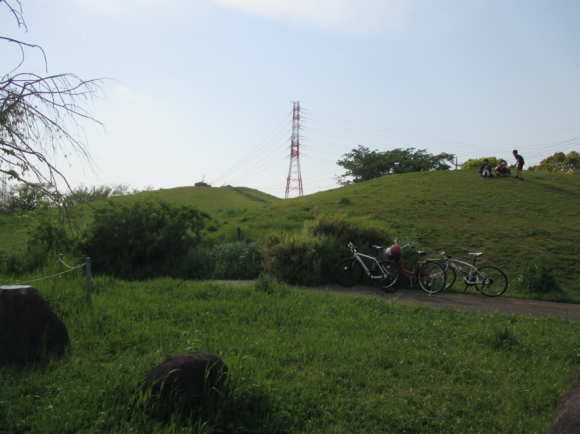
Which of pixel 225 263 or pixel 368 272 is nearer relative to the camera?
pixel 368 272

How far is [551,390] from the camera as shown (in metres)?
4.27

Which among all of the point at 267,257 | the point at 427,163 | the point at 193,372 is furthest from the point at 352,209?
the point at 427,163

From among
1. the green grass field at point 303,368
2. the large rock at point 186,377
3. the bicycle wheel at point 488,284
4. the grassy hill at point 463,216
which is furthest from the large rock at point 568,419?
the grassy hill at point 463,216

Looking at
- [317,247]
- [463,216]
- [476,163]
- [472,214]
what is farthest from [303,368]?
[476,163]

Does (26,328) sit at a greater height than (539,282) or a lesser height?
lesser

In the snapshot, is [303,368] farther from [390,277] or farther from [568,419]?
[390,277]

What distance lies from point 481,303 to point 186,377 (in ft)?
25.0

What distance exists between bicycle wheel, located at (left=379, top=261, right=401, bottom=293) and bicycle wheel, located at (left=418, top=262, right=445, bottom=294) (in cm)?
63

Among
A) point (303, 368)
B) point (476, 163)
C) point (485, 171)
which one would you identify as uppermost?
point (476, 163)

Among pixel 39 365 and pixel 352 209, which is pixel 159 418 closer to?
pixel 39 365

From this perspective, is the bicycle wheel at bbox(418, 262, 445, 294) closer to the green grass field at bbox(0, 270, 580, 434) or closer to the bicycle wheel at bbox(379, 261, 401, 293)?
the bicycle wheel at bbox(379, 261, 401, 293)

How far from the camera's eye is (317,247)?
37.2 feet

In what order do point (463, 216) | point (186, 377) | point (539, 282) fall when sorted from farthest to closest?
1. point (463, 216)
2. point (539, 282)
3. point (186, 377)

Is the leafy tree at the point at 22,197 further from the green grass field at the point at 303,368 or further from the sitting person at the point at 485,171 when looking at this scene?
the sitting person at the point at 485,171
